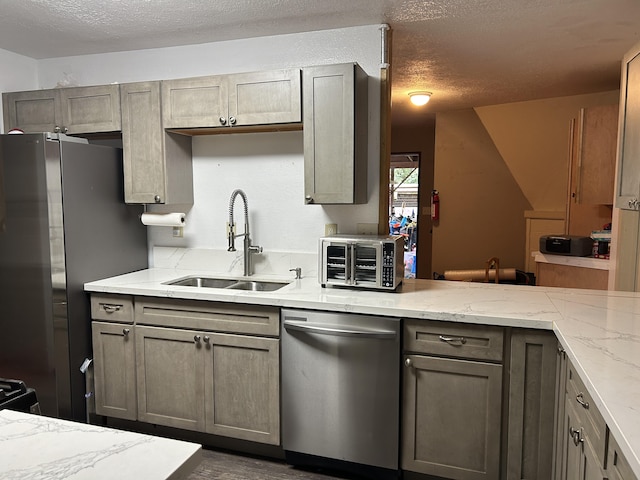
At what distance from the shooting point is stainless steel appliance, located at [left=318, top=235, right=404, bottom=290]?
241 cm

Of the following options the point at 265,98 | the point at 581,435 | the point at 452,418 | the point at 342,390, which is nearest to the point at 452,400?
the point at 452,418

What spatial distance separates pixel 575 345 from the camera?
1.62 m

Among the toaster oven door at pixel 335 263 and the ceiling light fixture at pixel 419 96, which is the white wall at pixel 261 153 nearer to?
the toaster oven door at pixel 335 263

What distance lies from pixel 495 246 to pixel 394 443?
4.11 m

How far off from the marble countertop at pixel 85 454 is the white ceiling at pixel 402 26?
2145mm

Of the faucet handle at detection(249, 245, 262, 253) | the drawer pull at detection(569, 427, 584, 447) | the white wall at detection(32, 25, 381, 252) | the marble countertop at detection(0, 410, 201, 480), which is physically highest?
the white wall at detection(32, 25, 381, 252)

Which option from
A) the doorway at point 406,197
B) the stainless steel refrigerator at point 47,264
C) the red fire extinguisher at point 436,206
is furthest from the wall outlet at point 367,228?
the doorway at point 406,197

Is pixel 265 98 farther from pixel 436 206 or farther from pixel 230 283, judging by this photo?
pixel 436 206

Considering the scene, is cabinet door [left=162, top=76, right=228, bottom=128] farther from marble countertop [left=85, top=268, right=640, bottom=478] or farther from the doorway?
the doorway

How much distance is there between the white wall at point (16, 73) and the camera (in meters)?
3.16

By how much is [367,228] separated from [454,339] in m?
0.93

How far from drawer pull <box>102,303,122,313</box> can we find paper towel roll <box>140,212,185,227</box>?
605 millimetres

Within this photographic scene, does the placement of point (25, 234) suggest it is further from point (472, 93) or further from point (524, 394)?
point (472, 93)

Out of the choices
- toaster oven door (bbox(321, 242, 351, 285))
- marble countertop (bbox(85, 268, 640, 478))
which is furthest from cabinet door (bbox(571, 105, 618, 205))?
toaster oven door (bbox(321, 242, 351, 285))
